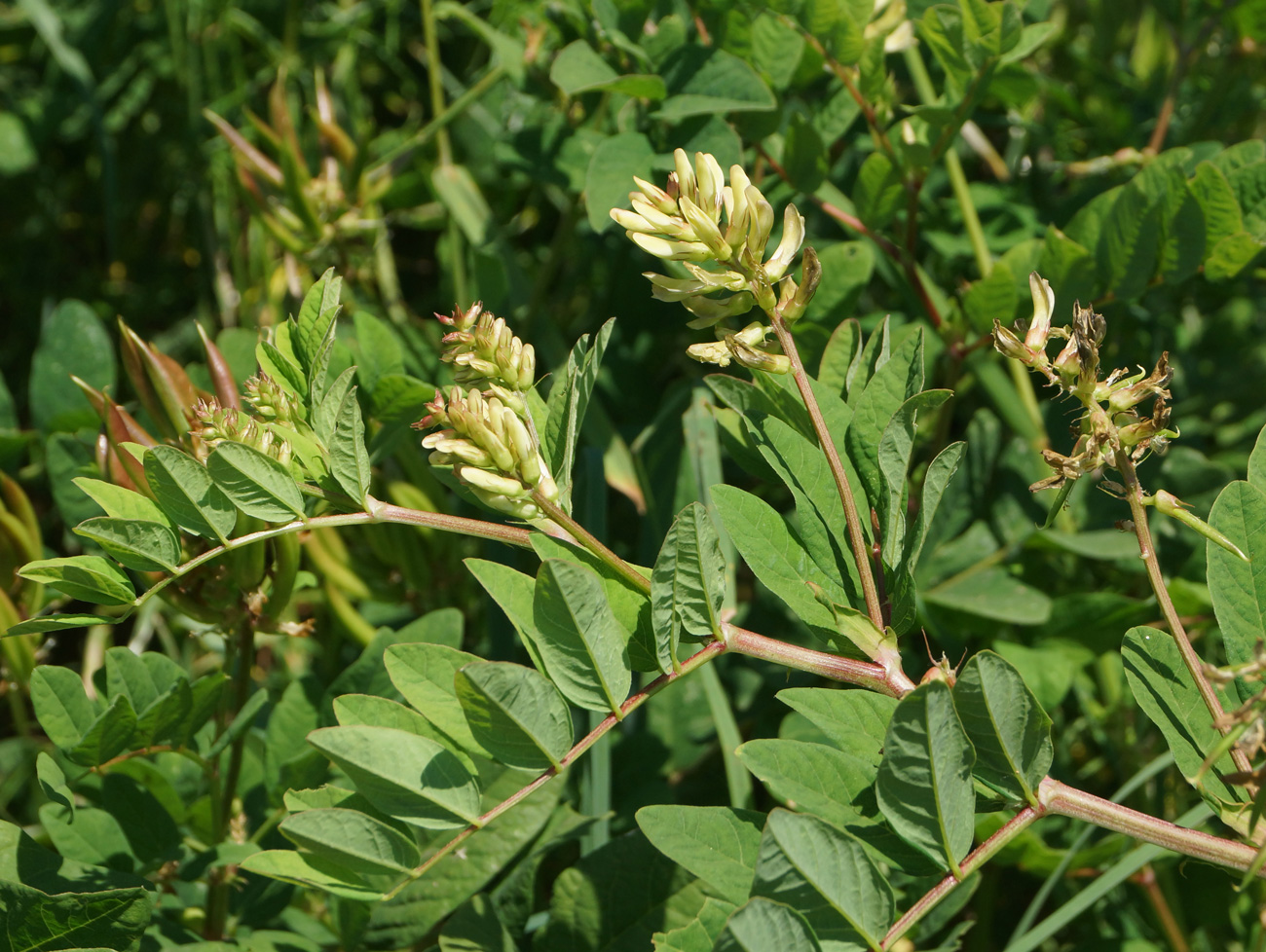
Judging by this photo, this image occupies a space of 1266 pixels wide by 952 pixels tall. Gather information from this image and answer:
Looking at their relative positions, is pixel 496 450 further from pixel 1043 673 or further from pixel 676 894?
pixel 1043 673

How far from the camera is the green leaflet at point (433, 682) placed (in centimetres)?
73

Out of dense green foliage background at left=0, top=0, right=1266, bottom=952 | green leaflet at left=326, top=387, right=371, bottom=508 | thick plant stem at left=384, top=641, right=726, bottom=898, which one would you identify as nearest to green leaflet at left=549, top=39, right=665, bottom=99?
dense green foliage background at left=0, top=0, right=1266, bottom=952

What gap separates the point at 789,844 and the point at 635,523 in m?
0.87

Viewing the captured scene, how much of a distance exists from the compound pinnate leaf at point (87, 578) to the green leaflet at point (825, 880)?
483 mm

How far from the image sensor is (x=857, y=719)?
0.70 m

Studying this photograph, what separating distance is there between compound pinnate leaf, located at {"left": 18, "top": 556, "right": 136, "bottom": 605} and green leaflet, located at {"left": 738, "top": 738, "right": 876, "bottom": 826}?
46cm

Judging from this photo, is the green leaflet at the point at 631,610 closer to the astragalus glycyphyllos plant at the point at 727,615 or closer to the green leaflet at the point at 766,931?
the astragalus glycyphyllos plant at the point at 727,615

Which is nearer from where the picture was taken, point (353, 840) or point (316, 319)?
point (353, 840)

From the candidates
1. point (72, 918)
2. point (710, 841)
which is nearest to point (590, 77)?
point (710, 841)

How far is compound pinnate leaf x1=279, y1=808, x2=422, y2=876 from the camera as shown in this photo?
25.5 inches

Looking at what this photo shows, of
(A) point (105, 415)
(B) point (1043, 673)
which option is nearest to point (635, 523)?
(B) point (1043, 673)

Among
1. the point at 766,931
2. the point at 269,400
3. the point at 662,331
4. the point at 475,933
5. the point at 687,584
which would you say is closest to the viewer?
the point at 766,931

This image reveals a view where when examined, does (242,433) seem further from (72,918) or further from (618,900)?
(618,900)

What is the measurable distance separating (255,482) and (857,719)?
43 centimetres
